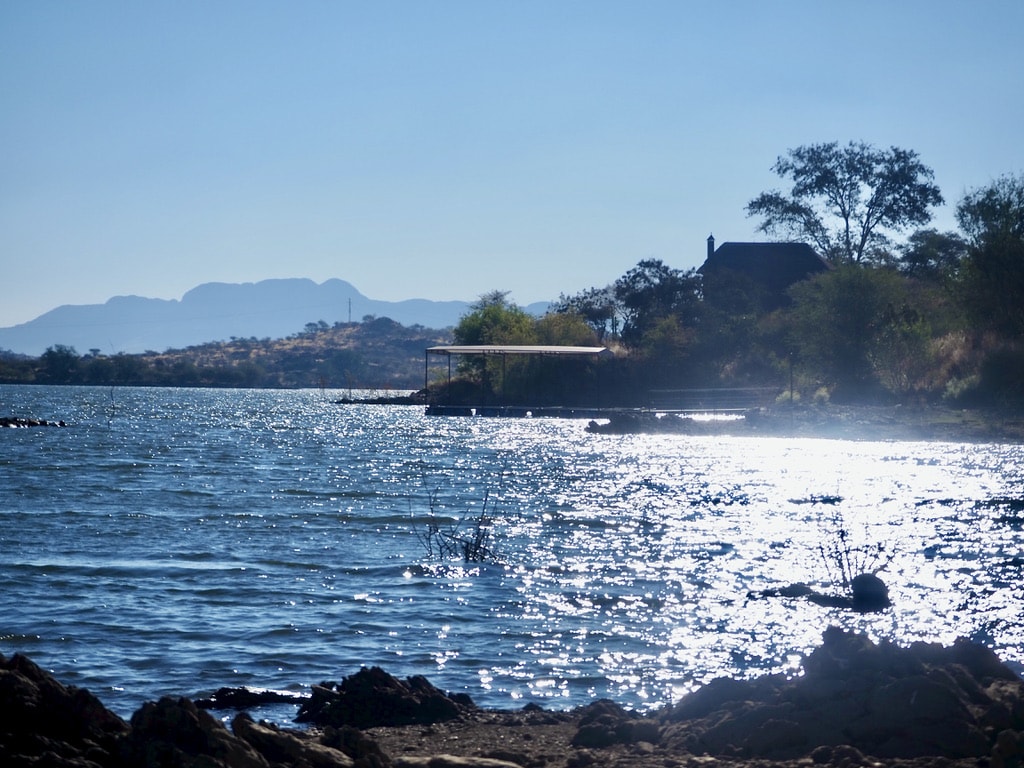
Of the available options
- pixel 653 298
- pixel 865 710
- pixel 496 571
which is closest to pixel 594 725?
pixel 865 710

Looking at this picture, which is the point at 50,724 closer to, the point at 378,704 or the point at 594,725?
the point at 378,704

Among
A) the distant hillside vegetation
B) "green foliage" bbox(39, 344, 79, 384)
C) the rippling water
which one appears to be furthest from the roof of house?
"green foliage" bbox(39, 344, 79, 384)

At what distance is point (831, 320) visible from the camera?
53.4 meters

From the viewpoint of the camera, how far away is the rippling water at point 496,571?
35.3 ft

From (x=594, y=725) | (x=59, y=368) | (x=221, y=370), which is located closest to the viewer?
(x=594, y=725)

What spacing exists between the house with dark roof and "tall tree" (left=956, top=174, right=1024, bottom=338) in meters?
23.8

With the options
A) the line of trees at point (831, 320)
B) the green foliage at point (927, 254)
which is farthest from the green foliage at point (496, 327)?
the green foliage at point (927, 254)

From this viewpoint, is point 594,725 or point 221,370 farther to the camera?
point 221,370

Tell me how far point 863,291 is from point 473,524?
36874 mm

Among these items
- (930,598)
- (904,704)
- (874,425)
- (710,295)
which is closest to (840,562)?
(930,598)

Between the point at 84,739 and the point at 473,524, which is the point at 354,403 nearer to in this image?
the point at 473,524

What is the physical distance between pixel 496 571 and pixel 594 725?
8.38 m

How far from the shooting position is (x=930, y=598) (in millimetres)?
13867

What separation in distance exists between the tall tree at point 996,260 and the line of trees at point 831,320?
0.06m
